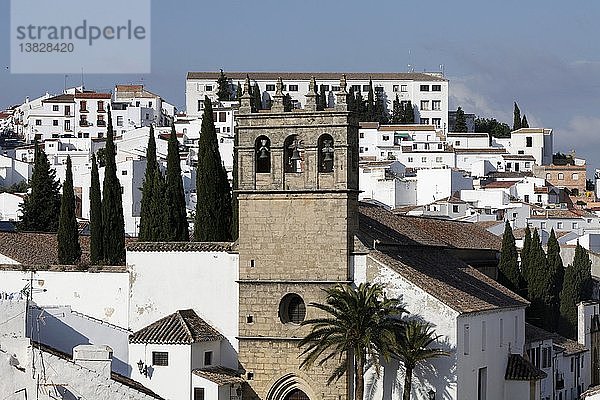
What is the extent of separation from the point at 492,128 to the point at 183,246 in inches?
4395

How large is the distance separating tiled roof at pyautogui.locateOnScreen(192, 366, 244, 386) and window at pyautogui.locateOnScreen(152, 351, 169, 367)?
888mm

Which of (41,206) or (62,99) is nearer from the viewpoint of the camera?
(41,206)

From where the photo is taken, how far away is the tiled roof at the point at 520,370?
147 feet

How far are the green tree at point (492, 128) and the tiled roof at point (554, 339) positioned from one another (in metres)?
89.0

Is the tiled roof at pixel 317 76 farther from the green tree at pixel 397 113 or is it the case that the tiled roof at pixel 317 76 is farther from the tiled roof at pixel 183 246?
the tiled roof at pixel 183 246

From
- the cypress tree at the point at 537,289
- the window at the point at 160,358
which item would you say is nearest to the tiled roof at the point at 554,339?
the cypress tree at the point at 537,289

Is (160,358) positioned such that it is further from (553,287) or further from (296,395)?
(553,287)

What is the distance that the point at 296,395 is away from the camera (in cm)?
4147

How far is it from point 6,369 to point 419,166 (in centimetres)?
9052

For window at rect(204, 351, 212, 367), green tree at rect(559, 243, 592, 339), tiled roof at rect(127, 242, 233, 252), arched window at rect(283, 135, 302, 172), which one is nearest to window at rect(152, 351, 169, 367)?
window at rect(204, 351, 212, 367)

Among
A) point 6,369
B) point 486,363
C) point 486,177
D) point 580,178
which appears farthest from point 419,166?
point 6,369

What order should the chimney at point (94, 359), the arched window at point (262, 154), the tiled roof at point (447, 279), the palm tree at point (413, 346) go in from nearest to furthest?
1. the chimney at point (94, 359)
2. the palm tree at point (413, 346)
3. the tiled roof at point (447, 279)
4. the arched window at point (262, 154)

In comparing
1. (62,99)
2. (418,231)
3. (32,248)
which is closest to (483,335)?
(418,231)

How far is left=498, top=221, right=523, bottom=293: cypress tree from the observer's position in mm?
56062
